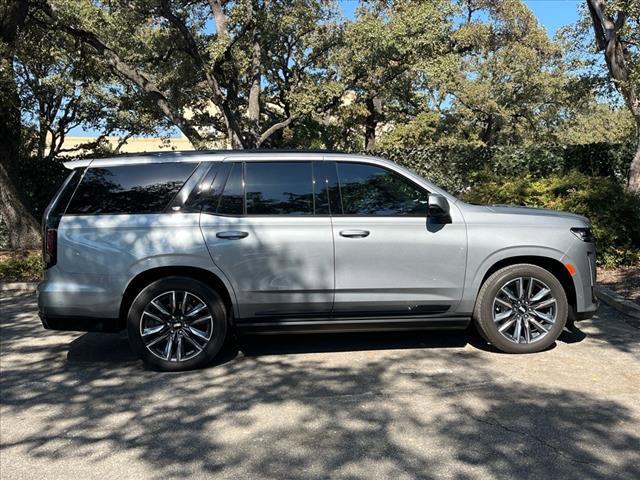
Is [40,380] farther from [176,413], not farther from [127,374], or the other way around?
[176,413]

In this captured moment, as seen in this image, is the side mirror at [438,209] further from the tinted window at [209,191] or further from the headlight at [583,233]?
the tinted window at [209,191]

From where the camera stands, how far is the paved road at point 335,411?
11.3 feet

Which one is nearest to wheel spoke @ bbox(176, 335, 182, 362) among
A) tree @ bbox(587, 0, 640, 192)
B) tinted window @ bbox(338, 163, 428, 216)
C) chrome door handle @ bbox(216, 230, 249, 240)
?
chrome door handle @ bbox(216, 230, 249, 240)

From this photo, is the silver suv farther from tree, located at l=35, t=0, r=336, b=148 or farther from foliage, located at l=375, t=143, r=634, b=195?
tree, located at l=35, t=0, r=336, b=148

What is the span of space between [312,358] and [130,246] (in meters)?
1.93

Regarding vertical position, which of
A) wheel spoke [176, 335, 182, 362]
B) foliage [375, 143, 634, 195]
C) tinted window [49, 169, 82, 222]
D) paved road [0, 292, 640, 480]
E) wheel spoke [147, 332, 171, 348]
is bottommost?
paved road [0, 292, 640, 480]

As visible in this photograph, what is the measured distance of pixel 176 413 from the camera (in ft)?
13.9

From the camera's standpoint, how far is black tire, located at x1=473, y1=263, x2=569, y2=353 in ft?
16.8

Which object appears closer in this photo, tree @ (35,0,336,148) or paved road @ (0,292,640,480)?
paved road @ (0,292,640,480)

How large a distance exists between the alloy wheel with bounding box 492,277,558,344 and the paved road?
27cm

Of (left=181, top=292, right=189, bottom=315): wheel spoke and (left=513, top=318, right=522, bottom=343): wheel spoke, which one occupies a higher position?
(left=181, top=292, right=189, bottom=315): wheel spoke

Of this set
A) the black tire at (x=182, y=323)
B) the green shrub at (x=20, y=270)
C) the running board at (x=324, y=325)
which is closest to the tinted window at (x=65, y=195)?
the black tire at (x=182, y=323)

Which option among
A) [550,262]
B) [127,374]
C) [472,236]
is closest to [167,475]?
[127,374]

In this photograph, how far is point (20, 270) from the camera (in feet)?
32.5
